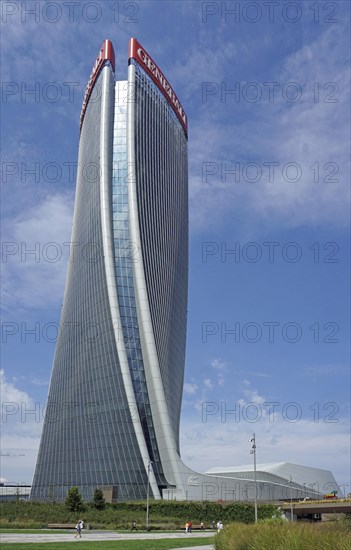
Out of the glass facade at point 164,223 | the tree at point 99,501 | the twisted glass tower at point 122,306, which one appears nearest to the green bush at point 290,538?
the tree at point 99,501

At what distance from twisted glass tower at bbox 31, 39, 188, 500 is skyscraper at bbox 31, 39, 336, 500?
0.49 ft

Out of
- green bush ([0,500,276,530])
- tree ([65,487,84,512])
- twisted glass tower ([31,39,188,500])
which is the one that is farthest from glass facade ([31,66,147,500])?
tree ([65,487,84,512])

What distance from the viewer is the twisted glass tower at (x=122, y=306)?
63.8 meters

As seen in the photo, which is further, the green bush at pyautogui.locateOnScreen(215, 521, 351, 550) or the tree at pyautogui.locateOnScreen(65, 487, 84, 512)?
the tree at pyautogui.locateOnScreen(65, 487, 84, 512)

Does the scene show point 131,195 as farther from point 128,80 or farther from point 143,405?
point 143,405

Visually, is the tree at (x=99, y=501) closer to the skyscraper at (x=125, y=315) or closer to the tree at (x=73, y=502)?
the tree at (x=73, y=502)

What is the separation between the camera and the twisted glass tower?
63.8 meters

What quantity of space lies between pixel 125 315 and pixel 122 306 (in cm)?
111

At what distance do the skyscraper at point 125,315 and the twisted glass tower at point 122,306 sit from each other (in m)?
0.15

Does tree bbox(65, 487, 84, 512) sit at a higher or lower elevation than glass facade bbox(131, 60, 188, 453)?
lower

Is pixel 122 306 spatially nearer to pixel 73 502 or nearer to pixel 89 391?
pixel 89 391

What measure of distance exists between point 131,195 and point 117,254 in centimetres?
795

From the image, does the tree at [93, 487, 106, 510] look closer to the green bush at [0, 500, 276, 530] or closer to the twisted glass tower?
the green bush at [0, 500, 276, 530]

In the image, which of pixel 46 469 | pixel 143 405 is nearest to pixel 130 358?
pixel 143 405
